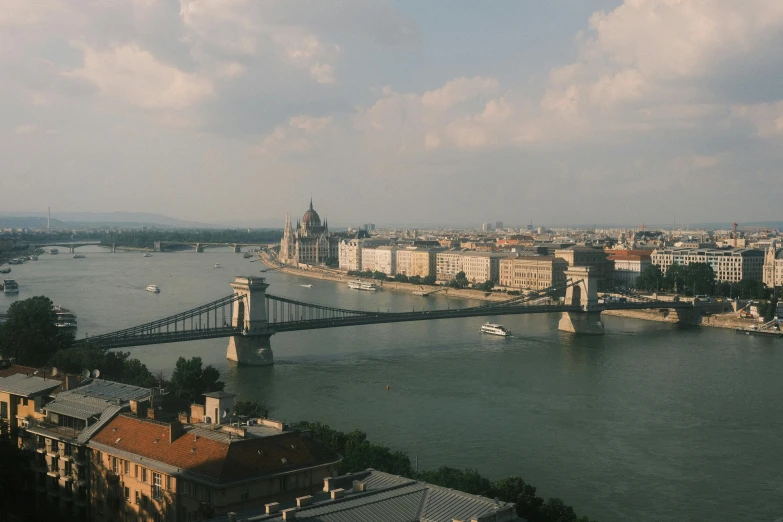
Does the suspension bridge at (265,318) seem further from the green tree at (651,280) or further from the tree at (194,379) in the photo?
the green tree at (651,280)

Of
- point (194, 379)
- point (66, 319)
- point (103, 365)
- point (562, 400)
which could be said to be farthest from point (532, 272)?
point (103, 365)

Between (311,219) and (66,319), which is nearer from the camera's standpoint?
(66,319)

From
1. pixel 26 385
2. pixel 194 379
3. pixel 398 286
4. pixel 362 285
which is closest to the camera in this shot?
pixel 26 385

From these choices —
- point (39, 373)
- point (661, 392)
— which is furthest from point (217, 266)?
point (39, 373)

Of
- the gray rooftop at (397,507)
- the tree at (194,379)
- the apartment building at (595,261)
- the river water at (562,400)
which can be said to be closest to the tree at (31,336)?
the river water at (562,400)

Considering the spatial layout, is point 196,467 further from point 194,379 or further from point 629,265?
point 629,265

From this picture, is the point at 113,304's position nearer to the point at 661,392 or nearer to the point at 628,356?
the point at 628,356
